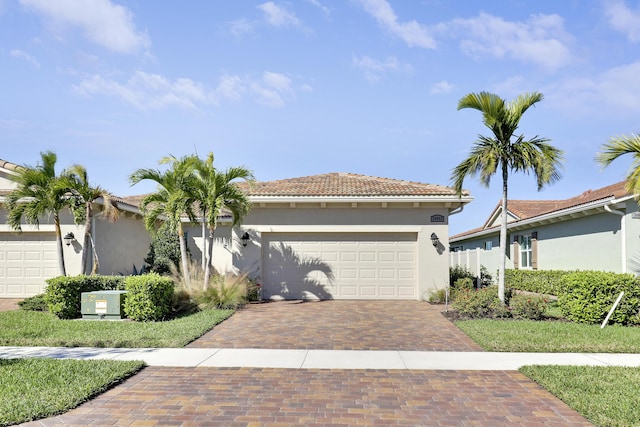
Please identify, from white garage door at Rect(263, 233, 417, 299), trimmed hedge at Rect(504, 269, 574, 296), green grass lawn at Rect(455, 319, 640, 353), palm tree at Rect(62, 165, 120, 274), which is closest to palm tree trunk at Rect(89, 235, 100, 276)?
palm tree at Rect(62, 165, 120, 274)

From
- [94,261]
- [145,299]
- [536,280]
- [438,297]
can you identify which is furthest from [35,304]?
[536,280]

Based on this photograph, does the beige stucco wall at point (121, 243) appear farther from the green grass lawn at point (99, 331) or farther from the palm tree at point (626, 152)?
the palm tree at point (626, 152)

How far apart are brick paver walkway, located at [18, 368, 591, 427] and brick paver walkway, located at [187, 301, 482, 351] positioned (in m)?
1.80

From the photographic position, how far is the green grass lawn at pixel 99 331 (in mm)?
8219

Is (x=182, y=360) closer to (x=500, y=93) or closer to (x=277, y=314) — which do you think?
(x=277, y=314)

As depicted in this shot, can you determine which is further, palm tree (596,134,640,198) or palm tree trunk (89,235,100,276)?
palm tree trunk (89,235,100,276)

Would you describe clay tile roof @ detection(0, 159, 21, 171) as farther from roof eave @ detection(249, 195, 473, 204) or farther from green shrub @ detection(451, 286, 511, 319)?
green shrub @ detection(451, 286, 511, 319)

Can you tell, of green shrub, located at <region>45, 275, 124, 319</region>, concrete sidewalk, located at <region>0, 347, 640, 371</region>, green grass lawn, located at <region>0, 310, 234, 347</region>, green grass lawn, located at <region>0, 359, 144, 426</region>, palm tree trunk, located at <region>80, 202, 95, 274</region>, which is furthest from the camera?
palm tree trunk, located at <region>80, 202, 95, 274</region>

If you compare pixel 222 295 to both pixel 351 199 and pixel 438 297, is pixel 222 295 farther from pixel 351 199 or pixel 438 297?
pixel 438 297

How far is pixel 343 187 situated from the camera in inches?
640

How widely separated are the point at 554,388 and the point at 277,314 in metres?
7.69

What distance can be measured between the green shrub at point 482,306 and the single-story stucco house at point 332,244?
3399 mm

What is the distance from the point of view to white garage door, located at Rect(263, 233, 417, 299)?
15.2 m

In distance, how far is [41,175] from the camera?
12516 mm
